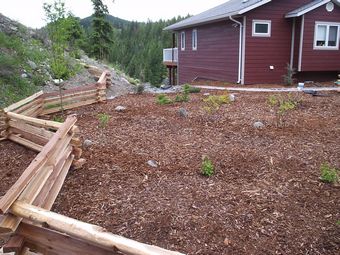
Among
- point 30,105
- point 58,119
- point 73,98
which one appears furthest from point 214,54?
point 30,105

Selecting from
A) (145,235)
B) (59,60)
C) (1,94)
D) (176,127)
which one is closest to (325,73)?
(176,127)

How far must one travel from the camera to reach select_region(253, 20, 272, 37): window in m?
14.5

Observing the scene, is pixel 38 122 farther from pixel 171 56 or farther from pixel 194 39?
pixel 171 56

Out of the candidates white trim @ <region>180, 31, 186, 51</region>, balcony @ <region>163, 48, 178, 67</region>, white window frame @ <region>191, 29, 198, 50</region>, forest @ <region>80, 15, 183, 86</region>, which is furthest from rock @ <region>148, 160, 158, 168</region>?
forest @ <region>80, 15, 183, 86</region>

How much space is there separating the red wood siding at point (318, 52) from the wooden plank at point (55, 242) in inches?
578

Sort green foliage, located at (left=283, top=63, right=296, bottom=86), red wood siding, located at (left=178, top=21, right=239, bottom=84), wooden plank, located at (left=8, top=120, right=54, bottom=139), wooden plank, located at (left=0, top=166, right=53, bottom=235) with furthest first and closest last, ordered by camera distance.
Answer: red wood siding, located at (left=178, top=21, right=239, bottom=84) < green foliage, located at (left=283, top=63, right=296, bottom=86) < wooden plank, located at (left=8, top=120, right=54, bottom=139) < wooden plank, located at (left=0, top=166, right=53, bottom=235)

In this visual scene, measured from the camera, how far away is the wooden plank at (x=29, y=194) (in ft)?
9.10

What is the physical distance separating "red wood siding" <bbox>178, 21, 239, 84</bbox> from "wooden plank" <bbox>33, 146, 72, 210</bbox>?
38.9ft

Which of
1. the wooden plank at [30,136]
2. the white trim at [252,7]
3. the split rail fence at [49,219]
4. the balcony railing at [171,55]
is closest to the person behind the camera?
the split rail fence at [49,219]

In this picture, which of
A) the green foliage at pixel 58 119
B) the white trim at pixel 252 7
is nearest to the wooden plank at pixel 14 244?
the green foliage at pixel 58 119

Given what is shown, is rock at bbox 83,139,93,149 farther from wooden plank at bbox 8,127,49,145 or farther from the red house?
the red house

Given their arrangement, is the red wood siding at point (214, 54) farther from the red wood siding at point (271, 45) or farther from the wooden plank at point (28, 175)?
the wooden plank at point (28, 175)

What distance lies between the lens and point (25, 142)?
611 centimetres

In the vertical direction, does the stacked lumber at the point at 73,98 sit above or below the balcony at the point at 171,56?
below
